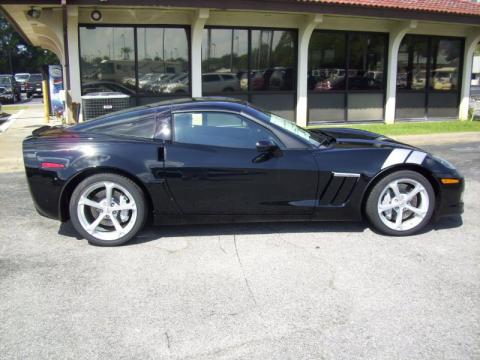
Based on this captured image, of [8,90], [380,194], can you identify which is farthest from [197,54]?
[8,90]

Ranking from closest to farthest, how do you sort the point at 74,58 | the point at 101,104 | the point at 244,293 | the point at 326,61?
the point at 244,293 → the point at 101,104 → the point at 74,58 → the point at 326,61

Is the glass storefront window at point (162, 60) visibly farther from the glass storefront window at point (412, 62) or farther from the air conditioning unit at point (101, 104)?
the glass storefront window at point (412, 62)

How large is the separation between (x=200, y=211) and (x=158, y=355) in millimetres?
1929

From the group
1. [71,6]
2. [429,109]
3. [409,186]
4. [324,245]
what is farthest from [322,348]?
[429,109]

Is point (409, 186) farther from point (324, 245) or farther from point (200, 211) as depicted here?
point (200, 211)

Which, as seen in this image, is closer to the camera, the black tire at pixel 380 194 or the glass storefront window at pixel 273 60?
the black tire at pixel 380 194

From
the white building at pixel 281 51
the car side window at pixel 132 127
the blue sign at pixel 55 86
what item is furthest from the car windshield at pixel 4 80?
the car side window at pixel 132 127

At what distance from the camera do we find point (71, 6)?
424 inches

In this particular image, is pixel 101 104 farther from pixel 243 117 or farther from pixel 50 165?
pixel 243 117

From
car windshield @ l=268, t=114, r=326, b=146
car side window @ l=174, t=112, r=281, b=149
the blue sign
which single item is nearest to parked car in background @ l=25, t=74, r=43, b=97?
the blue sign

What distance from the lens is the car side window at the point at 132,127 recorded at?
15.1 feet

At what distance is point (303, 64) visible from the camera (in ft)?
43.6

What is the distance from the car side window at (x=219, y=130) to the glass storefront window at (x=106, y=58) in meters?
8.09

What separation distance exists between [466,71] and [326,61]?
515cm
